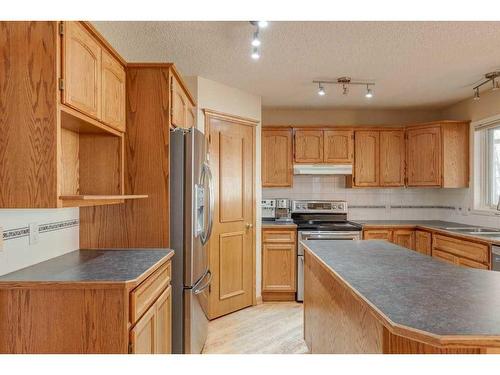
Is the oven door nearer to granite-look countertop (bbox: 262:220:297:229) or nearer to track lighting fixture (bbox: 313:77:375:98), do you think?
granite-look countertop (bbox: 262:220:297:229)

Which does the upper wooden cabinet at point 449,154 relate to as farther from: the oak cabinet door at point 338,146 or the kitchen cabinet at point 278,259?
the kitchen cabinet at point 278,259

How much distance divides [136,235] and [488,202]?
397 cm

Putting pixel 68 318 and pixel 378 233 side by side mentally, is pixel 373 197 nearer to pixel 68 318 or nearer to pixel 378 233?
pixel 378 233

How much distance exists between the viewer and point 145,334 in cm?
187

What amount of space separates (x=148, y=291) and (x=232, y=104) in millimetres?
2542

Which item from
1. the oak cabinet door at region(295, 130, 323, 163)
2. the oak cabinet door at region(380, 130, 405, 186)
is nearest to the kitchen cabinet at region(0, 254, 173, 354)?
the oak cabinet door at region(295, 130, 323, 163)

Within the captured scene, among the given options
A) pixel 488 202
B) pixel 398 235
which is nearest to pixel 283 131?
pixel 398 235

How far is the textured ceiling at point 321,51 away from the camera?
2.54 m

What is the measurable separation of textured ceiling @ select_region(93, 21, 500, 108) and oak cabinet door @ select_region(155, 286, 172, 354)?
1793 millimetres

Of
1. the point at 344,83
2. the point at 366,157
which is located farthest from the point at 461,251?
the point at 344,83

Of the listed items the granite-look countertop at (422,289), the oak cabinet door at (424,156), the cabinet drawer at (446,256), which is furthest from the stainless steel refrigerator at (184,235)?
the oak cabinet door at (424,156)

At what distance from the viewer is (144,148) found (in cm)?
253
